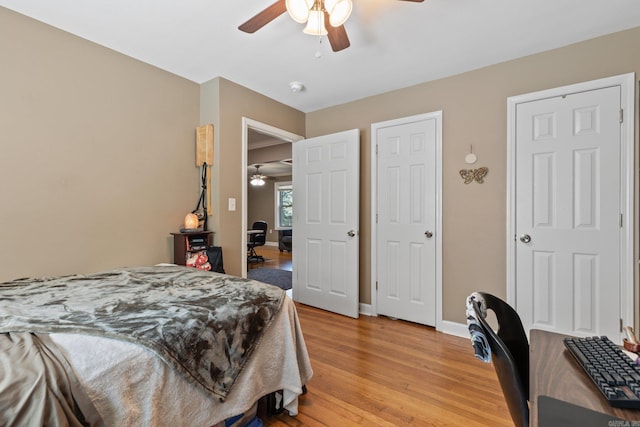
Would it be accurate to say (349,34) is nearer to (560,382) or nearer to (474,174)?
(474,174)

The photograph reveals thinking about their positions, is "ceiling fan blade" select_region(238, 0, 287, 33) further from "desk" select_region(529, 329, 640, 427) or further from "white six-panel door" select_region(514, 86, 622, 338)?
"white six-panel door" select_region(514, 86, 622, 338)

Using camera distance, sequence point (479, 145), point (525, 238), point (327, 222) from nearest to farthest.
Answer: point (525, 238), point (479, 145), point (327, 222)

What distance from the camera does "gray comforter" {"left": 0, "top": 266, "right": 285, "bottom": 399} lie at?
1118 mm

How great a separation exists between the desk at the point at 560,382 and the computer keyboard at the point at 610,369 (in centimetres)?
2

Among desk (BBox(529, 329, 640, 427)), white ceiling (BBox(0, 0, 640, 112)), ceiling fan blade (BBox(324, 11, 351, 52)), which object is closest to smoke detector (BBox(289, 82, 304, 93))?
white ceiling (BBox(0, 0, 640, 112))

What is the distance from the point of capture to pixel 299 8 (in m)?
1.62

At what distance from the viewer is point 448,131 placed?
115 inches

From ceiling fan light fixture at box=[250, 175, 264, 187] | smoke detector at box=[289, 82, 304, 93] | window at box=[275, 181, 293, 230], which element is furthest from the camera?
window at box=[275, 181, 293, 230]

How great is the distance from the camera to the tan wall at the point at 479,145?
97.4 inches

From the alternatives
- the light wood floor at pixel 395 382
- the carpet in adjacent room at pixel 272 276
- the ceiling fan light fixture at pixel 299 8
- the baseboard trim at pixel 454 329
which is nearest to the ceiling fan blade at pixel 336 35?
the ceiling fan light fixture at pixel 299 8

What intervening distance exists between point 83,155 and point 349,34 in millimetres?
2240

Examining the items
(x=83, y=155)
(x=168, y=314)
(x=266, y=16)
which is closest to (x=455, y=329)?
(x=168, y=314)

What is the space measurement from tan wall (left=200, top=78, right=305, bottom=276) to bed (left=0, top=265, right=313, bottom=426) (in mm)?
1117

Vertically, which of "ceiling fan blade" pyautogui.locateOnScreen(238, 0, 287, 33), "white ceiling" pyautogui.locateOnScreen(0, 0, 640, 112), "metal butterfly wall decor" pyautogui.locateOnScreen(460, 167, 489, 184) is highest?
"white ceiling" pyautogui.locateOnScreen(0, 0, 640, 112)
